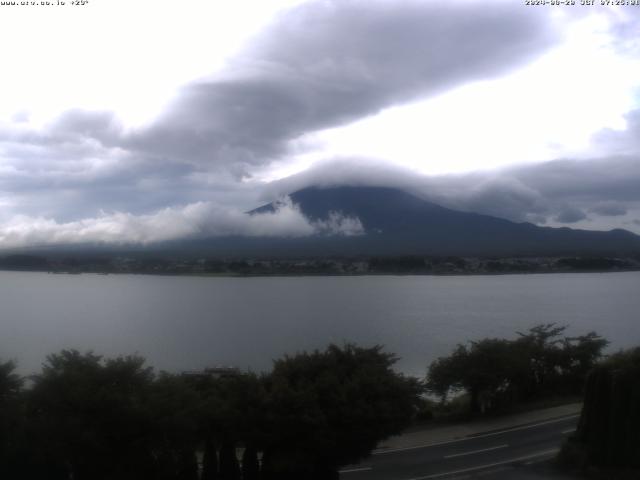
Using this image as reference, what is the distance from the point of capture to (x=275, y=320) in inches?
1923

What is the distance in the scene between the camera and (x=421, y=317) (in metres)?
50.2

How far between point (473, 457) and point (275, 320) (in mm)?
36287

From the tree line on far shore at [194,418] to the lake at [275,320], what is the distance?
7.24 meters

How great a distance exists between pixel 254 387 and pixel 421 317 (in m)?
40.1

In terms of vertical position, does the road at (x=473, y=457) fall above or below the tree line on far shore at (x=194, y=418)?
below

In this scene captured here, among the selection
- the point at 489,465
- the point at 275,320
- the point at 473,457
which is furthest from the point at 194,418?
the point at 275,320

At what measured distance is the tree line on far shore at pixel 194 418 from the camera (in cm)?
975

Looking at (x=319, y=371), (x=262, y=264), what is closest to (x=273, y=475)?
(x=319, y=371)

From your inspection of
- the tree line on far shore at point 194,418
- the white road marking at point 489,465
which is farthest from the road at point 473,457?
the tree line on far shore at point 194,418

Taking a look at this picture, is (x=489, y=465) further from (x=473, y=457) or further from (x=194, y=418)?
(x=194, y=418)

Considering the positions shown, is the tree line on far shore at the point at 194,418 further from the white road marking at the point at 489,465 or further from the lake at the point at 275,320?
the lake at the point at 275,320

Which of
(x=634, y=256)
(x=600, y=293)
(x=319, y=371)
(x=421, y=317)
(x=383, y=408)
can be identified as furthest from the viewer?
(x=634, y=256)

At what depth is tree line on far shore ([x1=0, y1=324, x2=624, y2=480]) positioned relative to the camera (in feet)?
32.0

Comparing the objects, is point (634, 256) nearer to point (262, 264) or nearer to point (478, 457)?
point (262, 264)
